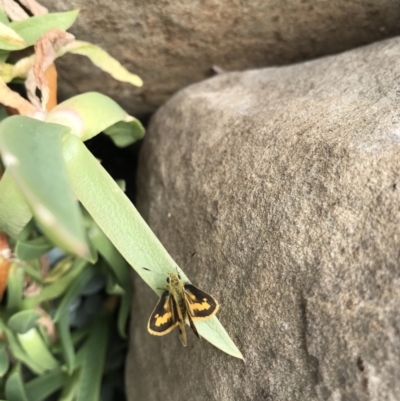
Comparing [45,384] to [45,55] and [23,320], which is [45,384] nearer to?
[23,320]

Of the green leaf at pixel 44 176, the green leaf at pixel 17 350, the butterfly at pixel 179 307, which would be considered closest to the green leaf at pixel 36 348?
the green leaf at pixel 17 350

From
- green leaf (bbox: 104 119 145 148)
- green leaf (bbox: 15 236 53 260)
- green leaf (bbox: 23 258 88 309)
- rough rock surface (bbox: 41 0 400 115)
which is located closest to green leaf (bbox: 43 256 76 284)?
green leaf (bbox: 23 258 88 309)

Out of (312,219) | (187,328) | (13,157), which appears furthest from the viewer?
(187,328)

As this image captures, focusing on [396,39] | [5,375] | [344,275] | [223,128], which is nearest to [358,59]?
[396,39]

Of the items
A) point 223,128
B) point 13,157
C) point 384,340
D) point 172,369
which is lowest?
point 172,369

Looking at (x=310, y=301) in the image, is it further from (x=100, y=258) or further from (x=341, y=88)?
(x=100, y=258)
